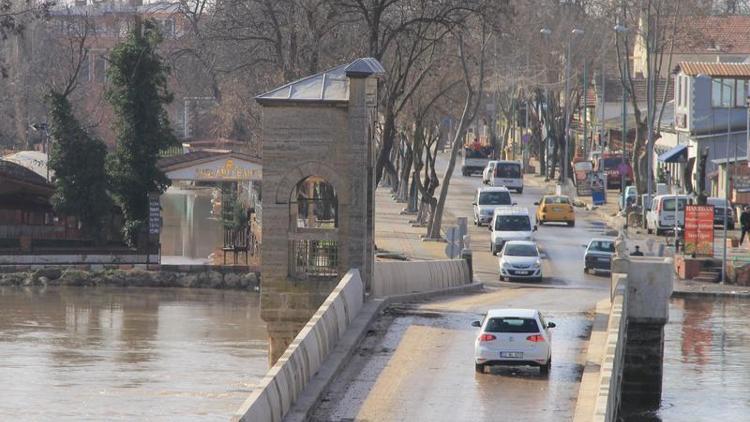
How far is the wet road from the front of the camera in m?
38.8

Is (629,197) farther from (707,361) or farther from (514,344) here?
(514,344)

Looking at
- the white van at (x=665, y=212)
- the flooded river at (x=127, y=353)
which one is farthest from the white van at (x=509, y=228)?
the flooded river at (x=127, y=353)

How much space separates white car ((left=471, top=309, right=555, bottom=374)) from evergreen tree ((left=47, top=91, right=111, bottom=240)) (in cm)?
3628

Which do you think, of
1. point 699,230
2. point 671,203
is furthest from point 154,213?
point 671,203

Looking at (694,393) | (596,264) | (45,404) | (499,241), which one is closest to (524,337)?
(694,393)

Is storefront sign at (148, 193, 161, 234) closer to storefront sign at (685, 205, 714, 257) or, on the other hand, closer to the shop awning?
storefront sign at (685, 205, 714, 257)

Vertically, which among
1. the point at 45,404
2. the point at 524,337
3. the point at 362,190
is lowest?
the point at 45,404

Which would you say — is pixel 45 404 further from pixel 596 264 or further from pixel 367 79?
pixel 596 264

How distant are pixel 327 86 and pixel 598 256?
25954mm

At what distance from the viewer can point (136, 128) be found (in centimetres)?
6538

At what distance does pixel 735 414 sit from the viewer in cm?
3844

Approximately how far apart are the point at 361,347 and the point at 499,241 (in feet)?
114

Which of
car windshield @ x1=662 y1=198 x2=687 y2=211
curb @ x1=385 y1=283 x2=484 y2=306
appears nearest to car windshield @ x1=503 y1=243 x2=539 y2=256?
curb @ x1=385 y1=283 x2=484 y2=306

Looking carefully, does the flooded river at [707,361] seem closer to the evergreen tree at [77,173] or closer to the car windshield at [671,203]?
the car windshield at [671,203]
